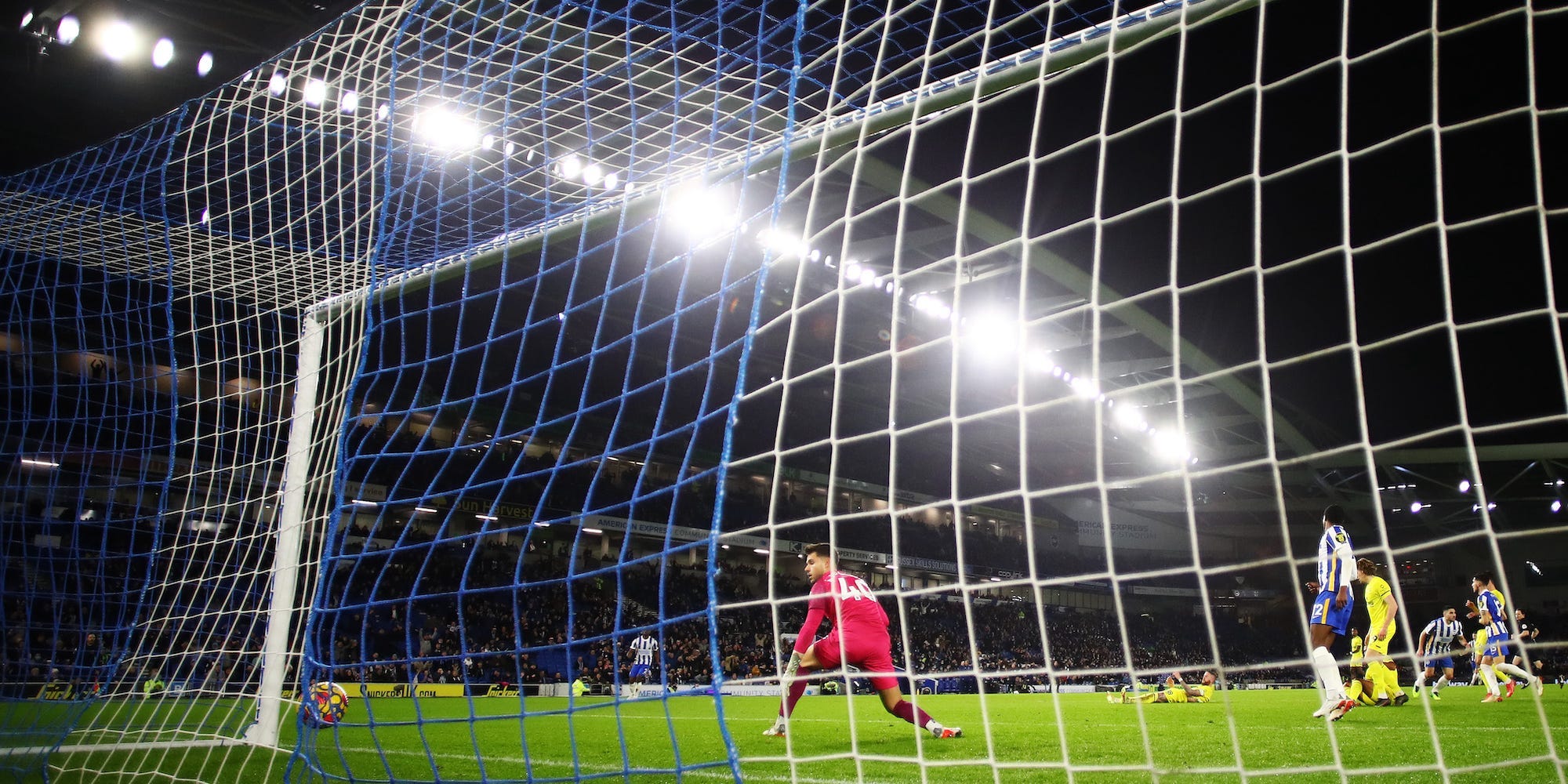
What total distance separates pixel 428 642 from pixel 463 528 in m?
5.74

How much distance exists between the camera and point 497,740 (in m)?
6.43

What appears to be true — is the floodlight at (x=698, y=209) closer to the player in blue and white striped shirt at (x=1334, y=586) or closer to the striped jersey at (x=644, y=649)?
the player in blue and white striped shirt at (x=1334, y=586)

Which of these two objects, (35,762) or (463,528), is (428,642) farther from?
(35,762)

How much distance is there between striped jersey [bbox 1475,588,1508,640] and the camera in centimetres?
812

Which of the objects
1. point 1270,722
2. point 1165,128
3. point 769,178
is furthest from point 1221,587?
point 769,178

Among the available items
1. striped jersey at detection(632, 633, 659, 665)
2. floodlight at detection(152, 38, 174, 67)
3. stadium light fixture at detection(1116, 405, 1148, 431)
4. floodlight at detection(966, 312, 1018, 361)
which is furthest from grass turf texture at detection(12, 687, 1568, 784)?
stadium light fixture at detection(1116, 405, 1148, 431)

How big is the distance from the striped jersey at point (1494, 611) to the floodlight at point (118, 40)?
1229 centimetres

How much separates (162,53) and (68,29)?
2.14 ft

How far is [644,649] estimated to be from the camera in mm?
17047

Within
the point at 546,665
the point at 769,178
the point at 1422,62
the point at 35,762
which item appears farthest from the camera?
the point at 546,665

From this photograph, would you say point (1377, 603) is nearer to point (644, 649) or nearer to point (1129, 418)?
point (644, 649)

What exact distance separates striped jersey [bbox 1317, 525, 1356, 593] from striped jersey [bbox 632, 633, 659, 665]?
12.9 meters

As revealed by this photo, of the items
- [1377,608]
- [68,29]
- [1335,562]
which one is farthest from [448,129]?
[1377,608]

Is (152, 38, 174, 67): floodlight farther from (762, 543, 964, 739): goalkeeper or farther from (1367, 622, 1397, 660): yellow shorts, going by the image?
(1367, 622, 1397, 660): yellow shorts
